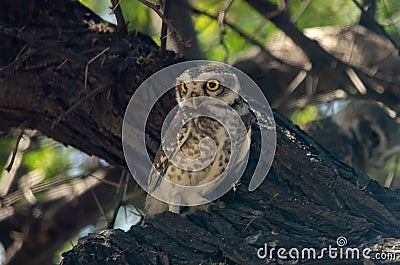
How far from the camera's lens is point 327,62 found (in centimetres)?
388

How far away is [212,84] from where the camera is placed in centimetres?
262

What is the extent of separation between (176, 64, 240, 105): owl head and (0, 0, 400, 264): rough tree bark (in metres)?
0.12

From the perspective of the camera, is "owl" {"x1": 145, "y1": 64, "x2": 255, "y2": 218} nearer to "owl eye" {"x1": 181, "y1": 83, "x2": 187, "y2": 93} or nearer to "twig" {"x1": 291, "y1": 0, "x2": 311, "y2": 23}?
"owl eye" {"x1": 181, "y1": 83, "x2": 187, "y2": 93}

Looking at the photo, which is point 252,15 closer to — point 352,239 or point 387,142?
point 387,142

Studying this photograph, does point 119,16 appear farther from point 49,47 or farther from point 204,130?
point 204,130

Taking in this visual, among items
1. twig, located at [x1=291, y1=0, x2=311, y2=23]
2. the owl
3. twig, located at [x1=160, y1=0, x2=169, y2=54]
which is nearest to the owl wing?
the owl

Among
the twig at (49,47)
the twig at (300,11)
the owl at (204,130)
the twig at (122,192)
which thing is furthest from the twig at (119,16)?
the twig at (300,11)

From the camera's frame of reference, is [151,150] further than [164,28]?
Yes

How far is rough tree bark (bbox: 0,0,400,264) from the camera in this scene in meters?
2.29

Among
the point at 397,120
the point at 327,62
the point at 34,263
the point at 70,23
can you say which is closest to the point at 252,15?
Answer: the point at 327,62

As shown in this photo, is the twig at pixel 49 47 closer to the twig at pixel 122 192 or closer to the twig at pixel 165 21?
Result: the twig at pixel 165 21

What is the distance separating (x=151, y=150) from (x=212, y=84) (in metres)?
0.35

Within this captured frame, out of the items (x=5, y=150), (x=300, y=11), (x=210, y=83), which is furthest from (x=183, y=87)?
(x=5, y=150)

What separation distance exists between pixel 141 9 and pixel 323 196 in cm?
157
